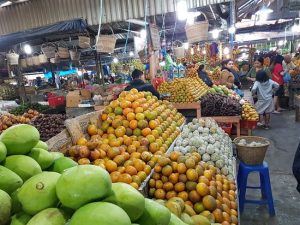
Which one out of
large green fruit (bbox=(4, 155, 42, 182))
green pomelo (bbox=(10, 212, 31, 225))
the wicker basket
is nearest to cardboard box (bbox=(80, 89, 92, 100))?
the wicker basket

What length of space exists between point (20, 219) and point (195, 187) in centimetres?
182

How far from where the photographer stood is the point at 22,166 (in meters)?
1.34

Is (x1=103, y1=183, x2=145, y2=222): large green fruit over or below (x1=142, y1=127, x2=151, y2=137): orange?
over

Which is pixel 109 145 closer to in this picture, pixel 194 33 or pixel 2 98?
pixel 194 33

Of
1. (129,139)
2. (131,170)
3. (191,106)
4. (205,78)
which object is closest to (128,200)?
(131,170)

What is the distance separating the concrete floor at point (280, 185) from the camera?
3812 mm

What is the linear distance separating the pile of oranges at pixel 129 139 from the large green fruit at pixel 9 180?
1247 millimetres

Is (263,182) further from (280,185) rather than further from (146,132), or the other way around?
(146,132)

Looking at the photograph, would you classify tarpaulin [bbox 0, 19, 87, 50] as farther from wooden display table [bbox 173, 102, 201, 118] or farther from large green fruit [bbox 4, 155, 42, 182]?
large green fruit [bbox 4, 155, 42, 182]

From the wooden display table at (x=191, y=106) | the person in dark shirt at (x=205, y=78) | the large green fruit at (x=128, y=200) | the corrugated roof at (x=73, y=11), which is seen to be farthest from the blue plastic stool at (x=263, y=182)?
the person in dark shirt at (x=205, y=78)

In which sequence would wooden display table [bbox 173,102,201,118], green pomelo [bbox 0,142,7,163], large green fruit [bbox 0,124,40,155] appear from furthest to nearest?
wooden display table [bbox 173,102,201,118] → large green fruit [bbox 0,124,40,155] → green pomelo [bbox 0,142,7,163]

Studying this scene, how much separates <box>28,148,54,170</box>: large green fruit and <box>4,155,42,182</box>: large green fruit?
10 centimetres

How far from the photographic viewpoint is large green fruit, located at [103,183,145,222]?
115 centimetres

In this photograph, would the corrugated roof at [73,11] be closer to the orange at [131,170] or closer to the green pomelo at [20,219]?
the orange at [131,170]
